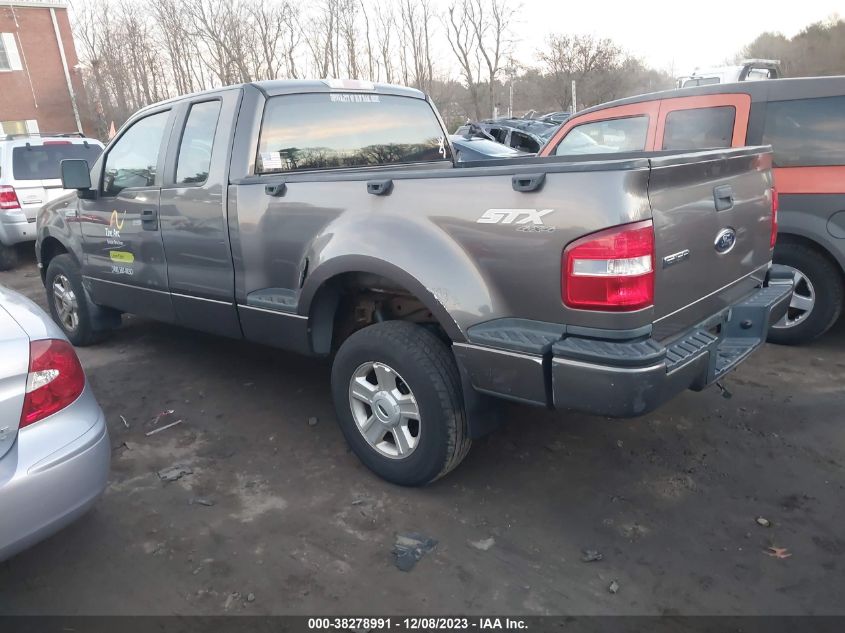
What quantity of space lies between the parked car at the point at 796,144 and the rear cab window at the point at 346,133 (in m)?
1.91

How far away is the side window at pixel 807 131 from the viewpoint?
4.38 meters

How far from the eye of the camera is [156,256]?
4250 millimetres

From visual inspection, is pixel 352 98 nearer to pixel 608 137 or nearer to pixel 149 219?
pixel 149 219

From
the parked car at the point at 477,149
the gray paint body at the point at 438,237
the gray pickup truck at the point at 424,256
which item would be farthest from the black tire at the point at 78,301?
the parked car at the point at 477,149

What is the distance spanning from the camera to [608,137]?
210 inches

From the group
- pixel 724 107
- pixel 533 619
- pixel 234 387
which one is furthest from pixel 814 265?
pixel 234 387

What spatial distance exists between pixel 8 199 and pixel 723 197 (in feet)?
31.1

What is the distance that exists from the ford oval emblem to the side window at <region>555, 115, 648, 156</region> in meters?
2.34

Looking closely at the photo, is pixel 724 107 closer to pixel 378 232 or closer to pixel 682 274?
pixel 682 274

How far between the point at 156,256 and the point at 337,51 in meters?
29.9

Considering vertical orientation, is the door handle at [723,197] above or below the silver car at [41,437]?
above

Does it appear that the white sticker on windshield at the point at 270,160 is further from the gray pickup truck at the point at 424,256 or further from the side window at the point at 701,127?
the side window at the point at 701,127

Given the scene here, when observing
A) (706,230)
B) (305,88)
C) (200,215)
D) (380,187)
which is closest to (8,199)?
(200,215)

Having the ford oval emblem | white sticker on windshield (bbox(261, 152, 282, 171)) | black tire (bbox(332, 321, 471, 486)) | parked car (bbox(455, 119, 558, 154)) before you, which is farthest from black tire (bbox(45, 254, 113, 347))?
parked car (bbox(455, 119, 558, 154))
